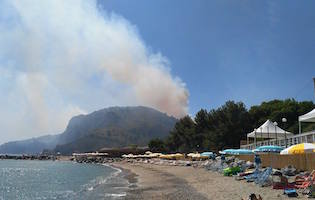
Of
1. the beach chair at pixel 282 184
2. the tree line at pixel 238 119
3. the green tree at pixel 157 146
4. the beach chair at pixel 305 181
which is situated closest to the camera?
the beach chair at pixel 305 181

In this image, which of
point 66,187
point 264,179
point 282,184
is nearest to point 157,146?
point 66,187

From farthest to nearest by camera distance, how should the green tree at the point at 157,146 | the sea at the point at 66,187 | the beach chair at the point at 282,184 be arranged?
the green tree at the point at 157,146
the sea at the point at 66,187
the beach chair at the point at 282,184

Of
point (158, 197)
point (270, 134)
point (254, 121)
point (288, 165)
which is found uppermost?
point (254, 121)

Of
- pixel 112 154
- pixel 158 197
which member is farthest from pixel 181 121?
pixel 158 197

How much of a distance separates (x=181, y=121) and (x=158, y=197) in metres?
83.5

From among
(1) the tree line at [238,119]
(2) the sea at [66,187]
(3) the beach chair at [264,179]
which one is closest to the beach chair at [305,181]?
(3) the beach chair at [264,179]

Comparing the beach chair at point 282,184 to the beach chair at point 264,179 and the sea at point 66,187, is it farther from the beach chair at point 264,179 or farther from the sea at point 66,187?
the sea at point 66,187

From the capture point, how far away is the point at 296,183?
21.8 metres

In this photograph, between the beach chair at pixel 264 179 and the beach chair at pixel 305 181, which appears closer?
the beach chair at pixel 305 181

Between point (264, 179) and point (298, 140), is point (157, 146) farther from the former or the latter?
point (264, 179)

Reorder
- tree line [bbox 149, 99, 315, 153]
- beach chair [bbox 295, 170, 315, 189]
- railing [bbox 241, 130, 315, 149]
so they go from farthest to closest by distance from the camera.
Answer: tree line [bbox 149, 99, 315, 153] → railing [bbox 241, 130, 315, 149] → beach chair [bbox 295, 170, 315, 189]

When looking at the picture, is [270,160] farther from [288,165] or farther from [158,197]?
[158,197]

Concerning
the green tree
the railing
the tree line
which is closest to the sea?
the railing

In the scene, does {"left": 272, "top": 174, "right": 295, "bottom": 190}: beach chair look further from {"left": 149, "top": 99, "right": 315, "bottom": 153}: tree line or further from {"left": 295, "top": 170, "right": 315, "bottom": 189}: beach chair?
{"left": 149, "top": 99, "right": 315, "bottom": 153}: tree line
